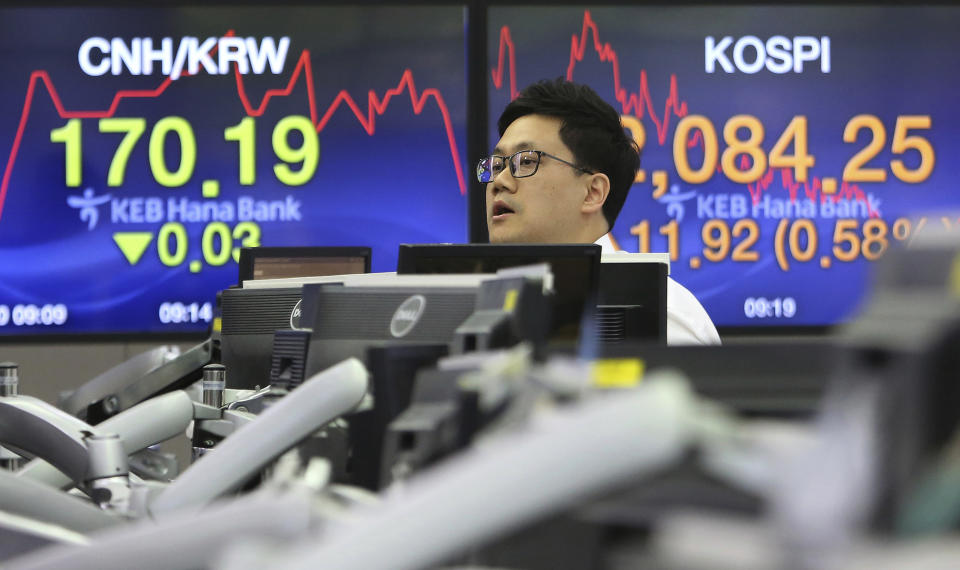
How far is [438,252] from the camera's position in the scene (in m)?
1.74

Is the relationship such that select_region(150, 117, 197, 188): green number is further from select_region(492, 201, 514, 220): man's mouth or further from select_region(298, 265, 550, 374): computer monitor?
select_region(298, 265, 550, 374): computer monitor

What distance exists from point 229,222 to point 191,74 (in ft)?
1.65

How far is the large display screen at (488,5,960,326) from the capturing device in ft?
13.2

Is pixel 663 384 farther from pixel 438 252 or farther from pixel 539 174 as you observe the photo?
pixel 539 174

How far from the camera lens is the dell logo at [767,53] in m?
4.03

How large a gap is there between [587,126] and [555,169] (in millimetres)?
129

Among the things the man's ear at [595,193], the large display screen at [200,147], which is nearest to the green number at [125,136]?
the large display screen at [200,147]

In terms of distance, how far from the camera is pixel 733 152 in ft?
13.2

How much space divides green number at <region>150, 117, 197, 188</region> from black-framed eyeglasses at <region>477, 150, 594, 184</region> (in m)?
1.57

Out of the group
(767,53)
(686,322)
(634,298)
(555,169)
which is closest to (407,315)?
(634,298)

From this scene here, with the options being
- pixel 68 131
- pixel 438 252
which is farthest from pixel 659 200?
pixel 438 252

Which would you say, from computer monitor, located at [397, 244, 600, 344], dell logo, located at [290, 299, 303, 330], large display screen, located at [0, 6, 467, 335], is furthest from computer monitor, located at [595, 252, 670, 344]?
large display screen, located at [0, 6, 467, 335]

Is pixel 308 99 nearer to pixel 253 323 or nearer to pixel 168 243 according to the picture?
pixel 168 243
